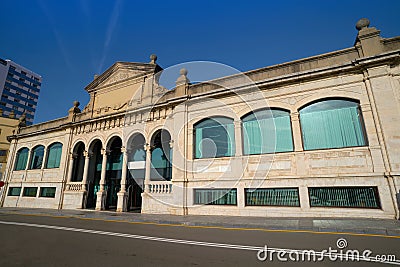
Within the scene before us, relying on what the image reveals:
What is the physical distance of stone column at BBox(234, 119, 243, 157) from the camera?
12320 millimetres

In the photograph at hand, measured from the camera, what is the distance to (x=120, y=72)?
19219 mm

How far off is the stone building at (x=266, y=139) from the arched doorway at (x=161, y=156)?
0.26 feet

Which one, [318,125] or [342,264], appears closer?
[342,264]

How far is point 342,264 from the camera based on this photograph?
3.96 m

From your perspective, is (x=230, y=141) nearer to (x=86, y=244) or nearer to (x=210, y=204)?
(x=210, y=204)

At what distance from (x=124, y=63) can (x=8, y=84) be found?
72427 millimetres

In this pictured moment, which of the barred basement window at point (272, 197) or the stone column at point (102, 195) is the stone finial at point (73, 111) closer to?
the stone column at point (102, 195)

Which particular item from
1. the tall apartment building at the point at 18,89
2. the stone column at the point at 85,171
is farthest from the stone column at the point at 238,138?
the tall apartment building at the point at 18,89

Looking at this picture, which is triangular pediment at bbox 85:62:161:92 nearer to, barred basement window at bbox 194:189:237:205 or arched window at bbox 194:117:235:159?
arched window at bbox 194:117:235:159

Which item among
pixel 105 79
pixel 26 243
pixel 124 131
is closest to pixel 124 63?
pixel 105 79

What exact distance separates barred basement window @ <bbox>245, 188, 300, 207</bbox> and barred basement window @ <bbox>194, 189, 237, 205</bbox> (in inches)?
32.8

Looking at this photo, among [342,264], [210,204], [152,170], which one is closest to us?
[342,264]

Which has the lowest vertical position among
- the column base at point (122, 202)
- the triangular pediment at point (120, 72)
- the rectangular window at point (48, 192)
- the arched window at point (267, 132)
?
the column base at point (122, 202)

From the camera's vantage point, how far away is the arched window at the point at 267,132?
1169 centimetres
